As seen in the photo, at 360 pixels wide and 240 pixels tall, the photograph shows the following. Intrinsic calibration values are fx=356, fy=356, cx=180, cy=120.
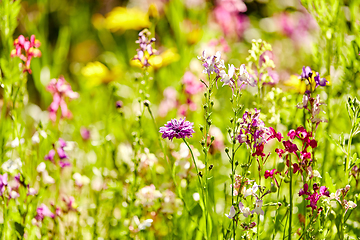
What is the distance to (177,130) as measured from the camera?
678mm

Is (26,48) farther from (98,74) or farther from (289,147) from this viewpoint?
(98,74)

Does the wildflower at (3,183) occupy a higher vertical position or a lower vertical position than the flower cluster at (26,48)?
lower

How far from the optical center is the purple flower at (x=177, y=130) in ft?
2.20

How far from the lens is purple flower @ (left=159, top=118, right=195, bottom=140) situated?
669 mm

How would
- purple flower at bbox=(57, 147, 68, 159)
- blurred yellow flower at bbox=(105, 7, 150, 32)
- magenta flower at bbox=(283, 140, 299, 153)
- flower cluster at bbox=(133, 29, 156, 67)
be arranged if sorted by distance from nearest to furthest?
magenta flower at bbox=(283, 140, 299, 153) → flower cluster at bbox=(133, 29, 156, 67) → purple flower at bbox=(57, 147, 68, 159) → blurred yellow flower at bbox=(105, 7, 150, 32)

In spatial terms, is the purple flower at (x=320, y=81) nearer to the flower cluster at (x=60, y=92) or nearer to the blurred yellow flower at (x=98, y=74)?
the flower cluster at (x=60, y=92)

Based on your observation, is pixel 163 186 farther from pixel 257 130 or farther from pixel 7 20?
pixel 7 20

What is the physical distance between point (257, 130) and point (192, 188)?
479 millimetres

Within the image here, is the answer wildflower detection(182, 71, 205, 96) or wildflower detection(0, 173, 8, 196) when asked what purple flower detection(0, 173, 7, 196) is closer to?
wildflower detection(0, 173, 8, 196)

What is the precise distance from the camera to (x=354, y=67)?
984 mm

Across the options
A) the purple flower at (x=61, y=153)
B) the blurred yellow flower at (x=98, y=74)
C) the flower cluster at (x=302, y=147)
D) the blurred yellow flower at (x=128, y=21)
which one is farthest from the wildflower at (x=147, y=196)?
the blurred yellow flower at (x=128, y=21)

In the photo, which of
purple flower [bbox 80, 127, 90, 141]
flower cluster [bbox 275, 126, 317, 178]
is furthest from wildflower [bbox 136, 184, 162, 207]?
purple flower [bbox 80, 127, 90, 141]

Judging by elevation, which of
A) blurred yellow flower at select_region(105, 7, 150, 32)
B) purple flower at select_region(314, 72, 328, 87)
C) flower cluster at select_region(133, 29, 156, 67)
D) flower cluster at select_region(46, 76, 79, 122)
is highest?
blurred yellow flower at select_region(105, 7, 150, 32)

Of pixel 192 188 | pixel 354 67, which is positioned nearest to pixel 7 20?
pixel 192 188
